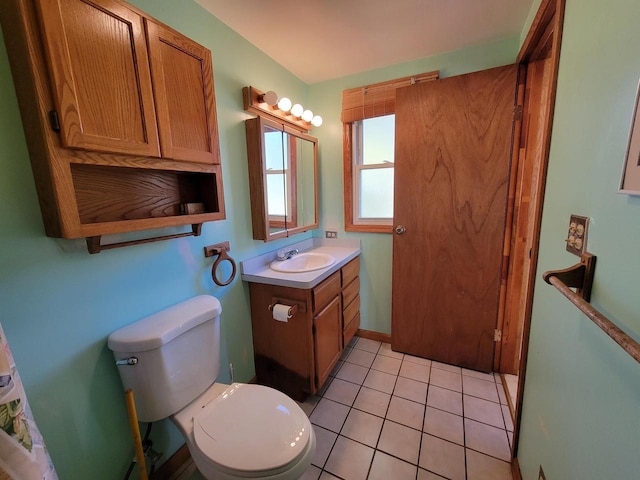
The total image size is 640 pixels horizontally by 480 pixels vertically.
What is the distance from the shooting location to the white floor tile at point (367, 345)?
225 cm


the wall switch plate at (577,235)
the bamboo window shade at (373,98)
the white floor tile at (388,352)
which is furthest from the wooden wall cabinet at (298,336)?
→ the bamboo window shade at (373,98)

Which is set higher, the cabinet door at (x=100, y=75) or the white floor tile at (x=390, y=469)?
the cabinet door at (x=100, y=75)

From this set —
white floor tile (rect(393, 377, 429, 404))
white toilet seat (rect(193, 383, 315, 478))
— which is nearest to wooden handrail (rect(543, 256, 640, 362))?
white toilet seat (rect(193, 383, 315, 478))

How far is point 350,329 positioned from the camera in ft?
6.95

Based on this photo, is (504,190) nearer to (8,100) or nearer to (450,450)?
(450,450)

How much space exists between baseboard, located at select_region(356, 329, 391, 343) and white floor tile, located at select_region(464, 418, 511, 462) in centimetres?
87

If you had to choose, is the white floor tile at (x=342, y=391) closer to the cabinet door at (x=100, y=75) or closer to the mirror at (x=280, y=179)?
the mirror at (x=280, y=179)

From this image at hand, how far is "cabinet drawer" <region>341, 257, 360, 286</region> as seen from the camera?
6.44 feet

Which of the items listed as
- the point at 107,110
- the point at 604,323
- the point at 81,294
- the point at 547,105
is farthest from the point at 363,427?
the point at 107,110

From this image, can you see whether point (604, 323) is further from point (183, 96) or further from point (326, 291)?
point (183, 96)

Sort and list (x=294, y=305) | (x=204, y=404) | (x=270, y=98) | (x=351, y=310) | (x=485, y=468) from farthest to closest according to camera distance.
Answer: (x=351, y=310), (x=270, y=98), (x=294, y=305), (x=485, y=468), (x=204, y=404)

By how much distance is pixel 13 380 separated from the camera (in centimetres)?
58

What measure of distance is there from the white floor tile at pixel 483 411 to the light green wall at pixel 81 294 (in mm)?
1669

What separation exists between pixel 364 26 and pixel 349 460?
2.39m
